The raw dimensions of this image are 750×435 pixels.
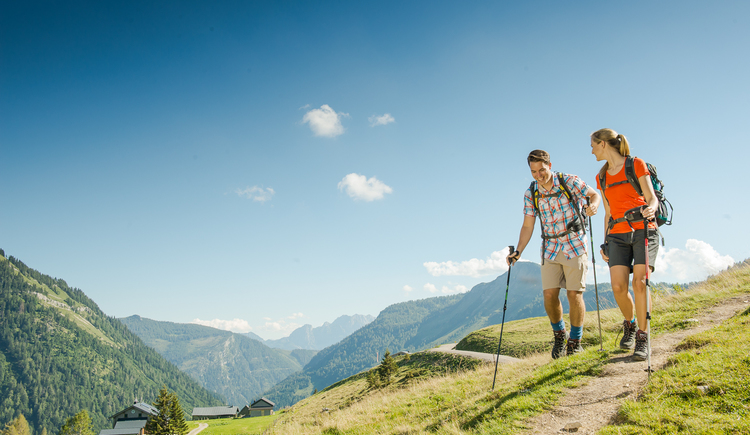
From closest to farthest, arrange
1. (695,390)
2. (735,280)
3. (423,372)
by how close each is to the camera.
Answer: (695,390), (735,280), (423,372)

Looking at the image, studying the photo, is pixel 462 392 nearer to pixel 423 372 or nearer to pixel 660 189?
pixel 660 189

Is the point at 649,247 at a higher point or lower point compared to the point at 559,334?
higher

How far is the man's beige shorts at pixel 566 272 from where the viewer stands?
627 centimetres

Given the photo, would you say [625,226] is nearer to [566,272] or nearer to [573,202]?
[573,202]

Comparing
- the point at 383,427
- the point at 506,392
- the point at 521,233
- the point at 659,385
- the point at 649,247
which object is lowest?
the point at 383,427

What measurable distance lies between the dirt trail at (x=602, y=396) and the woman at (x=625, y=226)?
0.38 meters

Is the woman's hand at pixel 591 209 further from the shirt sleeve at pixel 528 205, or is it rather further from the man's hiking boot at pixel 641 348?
the man's hiking boot at pixel 641 348

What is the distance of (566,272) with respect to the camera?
648 centimetres

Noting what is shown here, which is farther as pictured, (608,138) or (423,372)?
(423,372)

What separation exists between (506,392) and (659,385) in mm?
2364

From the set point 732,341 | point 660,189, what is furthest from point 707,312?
point 660,189

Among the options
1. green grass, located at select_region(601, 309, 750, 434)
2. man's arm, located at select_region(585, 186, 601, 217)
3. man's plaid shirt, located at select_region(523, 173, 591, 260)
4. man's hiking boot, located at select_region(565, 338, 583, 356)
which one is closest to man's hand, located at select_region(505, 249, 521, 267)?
man's plaid shirt, located at select_region(523, 173, 591, 260)

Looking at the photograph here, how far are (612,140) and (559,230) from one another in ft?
5.69

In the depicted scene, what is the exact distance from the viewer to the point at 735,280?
12.2 meters
